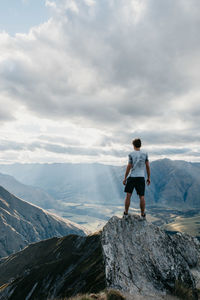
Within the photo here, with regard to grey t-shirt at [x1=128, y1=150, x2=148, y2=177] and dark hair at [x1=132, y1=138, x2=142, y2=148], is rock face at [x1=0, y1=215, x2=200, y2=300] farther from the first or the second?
dark hair at [x1=132, y1=138, x2=142, y2=148]

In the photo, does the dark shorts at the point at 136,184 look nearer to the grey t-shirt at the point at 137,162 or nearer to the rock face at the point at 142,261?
the grey t-shirt at the point at 137,162

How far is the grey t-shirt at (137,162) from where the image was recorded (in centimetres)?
1488

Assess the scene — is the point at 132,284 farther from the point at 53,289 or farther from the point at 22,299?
the point at 22,299

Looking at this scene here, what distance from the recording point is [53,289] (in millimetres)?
81875

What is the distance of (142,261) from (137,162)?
263 inches

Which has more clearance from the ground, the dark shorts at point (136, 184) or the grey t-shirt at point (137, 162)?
the grey t-shirt at point (137, 162)

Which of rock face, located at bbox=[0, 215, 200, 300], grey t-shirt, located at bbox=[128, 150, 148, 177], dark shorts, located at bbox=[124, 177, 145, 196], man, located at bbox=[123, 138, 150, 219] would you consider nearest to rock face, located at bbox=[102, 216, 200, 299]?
rock face, located at bbox=[0, 215, 200, 300]

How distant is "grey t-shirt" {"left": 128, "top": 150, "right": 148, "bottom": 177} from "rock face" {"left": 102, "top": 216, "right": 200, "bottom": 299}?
3.87 meters

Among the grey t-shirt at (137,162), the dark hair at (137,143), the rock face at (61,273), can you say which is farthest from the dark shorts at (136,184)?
the rock face at (61,273)

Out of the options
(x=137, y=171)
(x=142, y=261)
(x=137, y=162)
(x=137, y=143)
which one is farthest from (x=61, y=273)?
(x=137, y=143)

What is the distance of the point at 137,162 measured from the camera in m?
14.9

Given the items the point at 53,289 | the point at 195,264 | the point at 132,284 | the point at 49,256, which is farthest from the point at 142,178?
the point at 49,256

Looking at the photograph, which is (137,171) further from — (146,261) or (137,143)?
(146,261)

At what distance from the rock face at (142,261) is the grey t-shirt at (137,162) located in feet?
12.7
